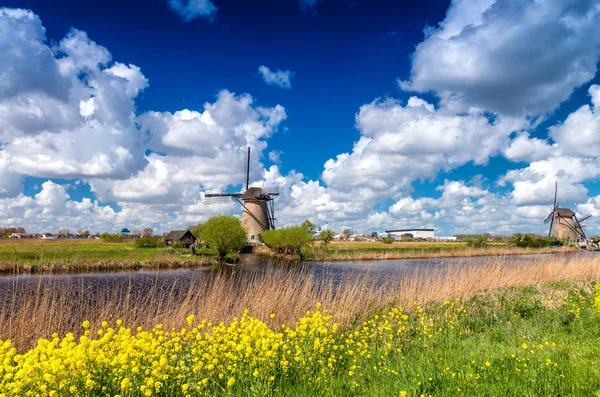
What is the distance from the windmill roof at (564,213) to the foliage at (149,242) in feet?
235

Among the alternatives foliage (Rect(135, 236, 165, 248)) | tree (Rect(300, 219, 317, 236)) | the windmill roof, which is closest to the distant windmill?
the windmill roof

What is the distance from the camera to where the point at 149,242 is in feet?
154

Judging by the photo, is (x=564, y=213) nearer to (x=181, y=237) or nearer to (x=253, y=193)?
(x=253, y=193)

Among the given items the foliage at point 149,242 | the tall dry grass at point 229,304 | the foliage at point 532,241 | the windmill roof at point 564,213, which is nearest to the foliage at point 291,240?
the foliage at point 149,242

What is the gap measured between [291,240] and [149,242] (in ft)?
60.4

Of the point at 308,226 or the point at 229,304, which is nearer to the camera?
the point at 229,304

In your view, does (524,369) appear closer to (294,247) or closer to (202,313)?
(202,313)

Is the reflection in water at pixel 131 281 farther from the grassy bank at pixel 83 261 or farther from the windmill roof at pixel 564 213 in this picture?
the windmill roof at pixel 564 213

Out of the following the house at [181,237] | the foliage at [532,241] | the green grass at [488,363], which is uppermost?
the foliage at [532,241]

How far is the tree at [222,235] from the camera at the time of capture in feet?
117

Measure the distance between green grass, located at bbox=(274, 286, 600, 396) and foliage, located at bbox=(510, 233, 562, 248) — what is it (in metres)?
62.9

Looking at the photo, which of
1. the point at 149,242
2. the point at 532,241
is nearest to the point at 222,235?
the point at 149,242

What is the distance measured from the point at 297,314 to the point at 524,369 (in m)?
4.90

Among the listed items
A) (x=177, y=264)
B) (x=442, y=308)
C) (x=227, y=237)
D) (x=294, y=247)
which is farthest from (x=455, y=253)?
(x=442, y=308)
